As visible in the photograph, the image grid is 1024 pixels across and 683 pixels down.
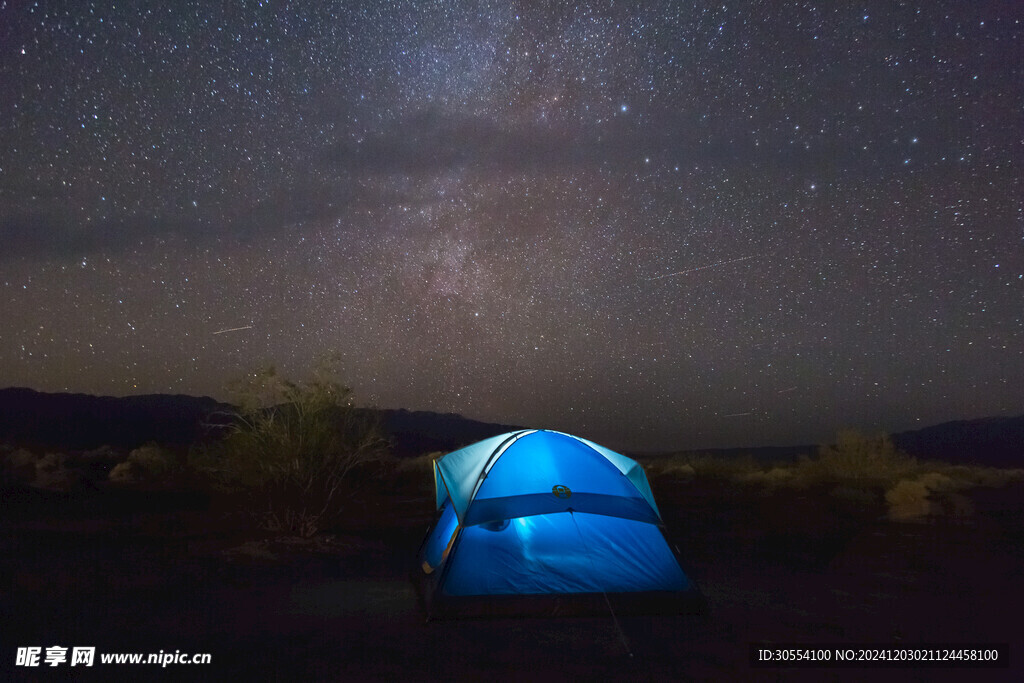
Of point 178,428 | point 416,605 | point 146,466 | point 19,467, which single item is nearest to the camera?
point 416,605

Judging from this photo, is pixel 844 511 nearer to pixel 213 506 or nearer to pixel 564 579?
pixel 564 579

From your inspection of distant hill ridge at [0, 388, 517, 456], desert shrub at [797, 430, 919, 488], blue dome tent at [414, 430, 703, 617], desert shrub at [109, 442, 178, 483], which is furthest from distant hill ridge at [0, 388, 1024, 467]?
blue dome tent at [414, 430, 703, 617]

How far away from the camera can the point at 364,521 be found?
694 inches

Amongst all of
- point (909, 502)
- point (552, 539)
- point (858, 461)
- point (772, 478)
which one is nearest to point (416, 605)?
point (552, 539)

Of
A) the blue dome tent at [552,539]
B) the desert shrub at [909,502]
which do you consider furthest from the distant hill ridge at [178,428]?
the blue dome tent at [552,539]

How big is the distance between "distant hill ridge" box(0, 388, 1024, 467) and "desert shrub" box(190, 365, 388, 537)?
49.1m

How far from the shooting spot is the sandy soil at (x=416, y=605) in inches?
263

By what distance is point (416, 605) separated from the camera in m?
8.93

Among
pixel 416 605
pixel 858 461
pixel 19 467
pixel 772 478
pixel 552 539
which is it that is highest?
pixel 552 539

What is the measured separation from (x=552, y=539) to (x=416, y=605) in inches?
72.1

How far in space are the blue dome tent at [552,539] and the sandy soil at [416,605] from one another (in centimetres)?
29

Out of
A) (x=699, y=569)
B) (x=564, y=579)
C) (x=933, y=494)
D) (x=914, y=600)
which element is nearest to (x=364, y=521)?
(x=699, y=569)

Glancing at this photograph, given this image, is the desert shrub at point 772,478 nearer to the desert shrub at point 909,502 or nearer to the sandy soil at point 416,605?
the desert shrub at point 909,502

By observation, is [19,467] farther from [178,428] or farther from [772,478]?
[178,428]
